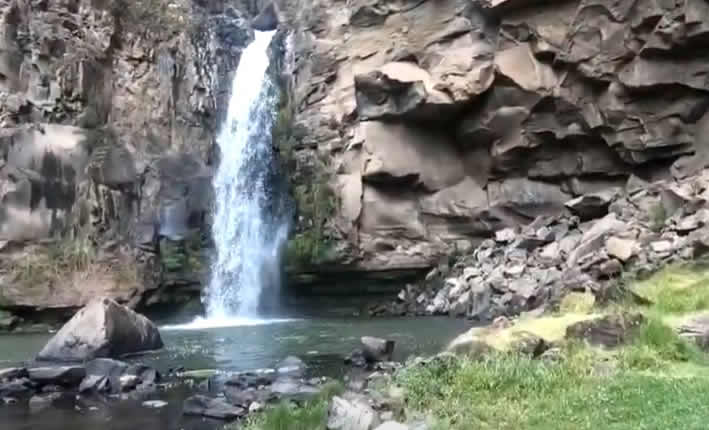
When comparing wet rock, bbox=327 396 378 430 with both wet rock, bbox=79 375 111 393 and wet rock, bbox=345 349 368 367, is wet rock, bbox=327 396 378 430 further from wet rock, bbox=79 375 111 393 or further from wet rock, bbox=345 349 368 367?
wet rock, bbox=345 349 368 367

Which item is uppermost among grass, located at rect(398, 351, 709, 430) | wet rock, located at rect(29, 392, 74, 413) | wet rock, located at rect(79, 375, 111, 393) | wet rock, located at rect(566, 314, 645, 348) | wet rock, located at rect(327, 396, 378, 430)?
wet rock, located at rect(566, 314, 645, 348)

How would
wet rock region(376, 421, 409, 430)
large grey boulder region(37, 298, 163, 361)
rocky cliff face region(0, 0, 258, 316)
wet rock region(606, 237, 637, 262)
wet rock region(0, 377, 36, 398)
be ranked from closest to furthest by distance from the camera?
wet rock region(376, 421, 409, 430)
wet rock region(0, 377, 36, 398)
large grey boulder region(37, 298, 163, 361)
wet rock region(606, 237, 637, 262)
rocky cliff face region(0, 0, 258, 316)

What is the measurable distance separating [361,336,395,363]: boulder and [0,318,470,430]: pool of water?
11.2 inches

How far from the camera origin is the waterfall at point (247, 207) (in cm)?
3148

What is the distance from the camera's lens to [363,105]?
1223 inches

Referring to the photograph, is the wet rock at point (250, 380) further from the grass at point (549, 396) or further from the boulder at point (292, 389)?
the grass at point (549, 396)

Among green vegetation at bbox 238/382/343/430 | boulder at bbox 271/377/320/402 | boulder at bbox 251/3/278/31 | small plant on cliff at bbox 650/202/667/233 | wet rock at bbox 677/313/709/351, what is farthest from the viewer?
boulder at bbox 251/3/278/31

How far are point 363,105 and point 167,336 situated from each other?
12.4 meters

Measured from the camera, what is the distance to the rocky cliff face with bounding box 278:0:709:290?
2794cm

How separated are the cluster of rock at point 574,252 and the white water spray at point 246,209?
506cm

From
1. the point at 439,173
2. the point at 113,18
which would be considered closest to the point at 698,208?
the point at 439,173

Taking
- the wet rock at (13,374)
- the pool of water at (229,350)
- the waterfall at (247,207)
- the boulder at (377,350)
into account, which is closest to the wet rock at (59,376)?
the wet rock at (13,374)

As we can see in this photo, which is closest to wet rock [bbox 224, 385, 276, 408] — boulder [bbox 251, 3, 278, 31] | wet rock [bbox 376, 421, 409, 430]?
wet rock [bbox 376, 421, 409, 430]

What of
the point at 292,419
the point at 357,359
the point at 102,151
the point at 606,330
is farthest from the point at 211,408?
the point at 102,151
